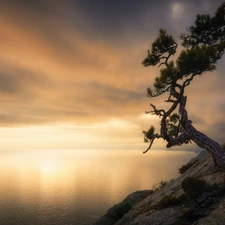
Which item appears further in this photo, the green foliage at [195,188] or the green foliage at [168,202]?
the green foliage at [168,202]

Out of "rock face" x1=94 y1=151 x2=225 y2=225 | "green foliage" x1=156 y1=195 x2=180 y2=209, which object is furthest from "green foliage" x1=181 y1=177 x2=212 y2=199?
"green foliage" x1=156 y1=195 x2=180 y2=209

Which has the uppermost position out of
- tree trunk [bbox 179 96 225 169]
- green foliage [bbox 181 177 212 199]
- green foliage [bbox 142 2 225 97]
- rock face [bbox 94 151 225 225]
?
green foliage [bbox 142 2 225 97]

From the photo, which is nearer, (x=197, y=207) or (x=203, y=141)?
(x=197, y=207)

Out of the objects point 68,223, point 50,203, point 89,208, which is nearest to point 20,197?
point 50,203

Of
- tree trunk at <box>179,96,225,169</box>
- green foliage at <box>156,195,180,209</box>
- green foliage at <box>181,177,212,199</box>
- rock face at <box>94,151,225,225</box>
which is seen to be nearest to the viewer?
rock face at <box>94,151,225,225</box>

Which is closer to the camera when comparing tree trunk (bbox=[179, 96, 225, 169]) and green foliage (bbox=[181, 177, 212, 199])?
green foliage (bbox=[181, 177, 212, 199])

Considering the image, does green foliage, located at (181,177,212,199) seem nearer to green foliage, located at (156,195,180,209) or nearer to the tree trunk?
green foliage, located at (156,195,180,209)

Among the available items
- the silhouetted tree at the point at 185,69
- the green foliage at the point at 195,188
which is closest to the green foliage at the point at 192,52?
the silhouetted tree at the point at 185,69

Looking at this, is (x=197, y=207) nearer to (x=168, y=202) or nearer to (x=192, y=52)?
(x=168, y=202)

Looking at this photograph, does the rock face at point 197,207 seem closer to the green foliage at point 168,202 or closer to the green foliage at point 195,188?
the green foliage at point 168,202

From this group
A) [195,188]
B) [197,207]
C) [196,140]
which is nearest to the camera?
[197,207]

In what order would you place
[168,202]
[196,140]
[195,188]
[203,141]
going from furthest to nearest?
[196,140] < [203,141] < [168,202] < [195,188]

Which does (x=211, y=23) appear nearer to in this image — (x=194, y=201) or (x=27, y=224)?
(x=194, y=201)

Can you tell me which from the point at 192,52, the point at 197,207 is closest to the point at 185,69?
the point at 192,52
